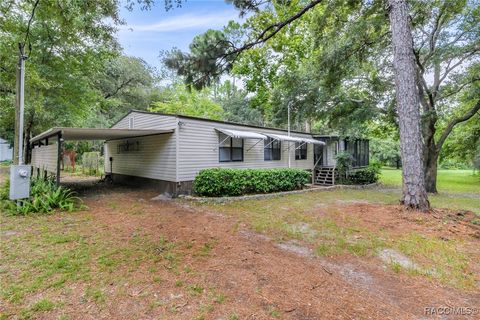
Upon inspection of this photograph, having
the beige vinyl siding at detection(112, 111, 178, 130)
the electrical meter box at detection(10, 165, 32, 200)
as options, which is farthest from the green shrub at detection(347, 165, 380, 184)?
the electrical meter box at detection(10, 165, 32, 200)

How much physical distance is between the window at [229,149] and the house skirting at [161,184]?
200 centimetres

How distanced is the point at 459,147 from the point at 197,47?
21692 millimetres

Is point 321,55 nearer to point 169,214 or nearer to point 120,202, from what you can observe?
point 169,214

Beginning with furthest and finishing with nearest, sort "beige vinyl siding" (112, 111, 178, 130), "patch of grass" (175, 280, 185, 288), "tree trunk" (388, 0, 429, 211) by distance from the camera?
"beige vinyl siding" (112, 111, 178, 130), "tree trunk" (388, 0, 429, 211), "patch of grass" (175, 280, 185, 288)

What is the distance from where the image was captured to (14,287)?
2.75 m

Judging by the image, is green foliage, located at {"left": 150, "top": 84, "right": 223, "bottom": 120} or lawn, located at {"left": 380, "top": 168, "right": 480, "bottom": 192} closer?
lawn, located at {"left": 380, "top": 168, "right": 480, "bottom": 192}

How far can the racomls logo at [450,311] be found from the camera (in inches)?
94.7

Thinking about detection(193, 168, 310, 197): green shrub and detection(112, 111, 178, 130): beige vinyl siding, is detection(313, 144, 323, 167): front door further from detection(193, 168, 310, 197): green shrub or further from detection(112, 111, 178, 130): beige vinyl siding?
detection(112, 111, 178, 130): beige vinyl siding

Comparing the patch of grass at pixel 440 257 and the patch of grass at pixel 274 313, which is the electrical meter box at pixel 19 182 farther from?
the patch of grass at pixel 440 257

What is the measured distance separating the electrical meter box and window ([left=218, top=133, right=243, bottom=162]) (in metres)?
6.11

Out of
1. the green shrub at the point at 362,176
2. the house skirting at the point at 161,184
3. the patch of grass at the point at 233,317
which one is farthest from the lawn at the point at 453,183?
the patch of grass at the point at 233,317

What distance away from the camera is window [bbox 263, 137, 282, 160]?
1209 cm

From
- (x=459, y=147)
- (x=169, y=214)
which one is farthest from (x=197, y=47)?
(x=459, y=147)

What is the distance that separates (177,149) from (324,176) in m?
9.38
